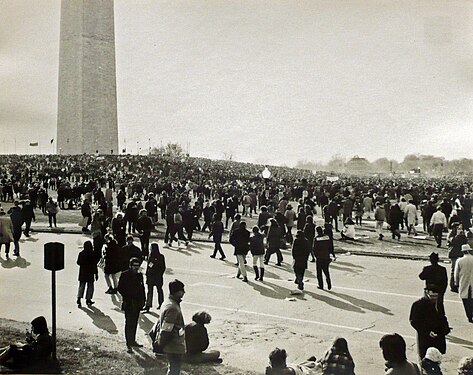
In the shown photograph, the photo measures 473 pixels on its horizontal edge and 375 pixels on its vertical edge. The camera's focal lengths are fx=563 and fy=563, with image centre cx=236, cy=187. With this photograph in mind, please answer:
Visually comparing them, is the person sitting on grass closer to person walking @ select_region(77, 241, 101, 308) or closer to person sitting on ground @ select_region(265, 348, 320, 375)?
person walking @ select_region(77, 241, 101, 308)

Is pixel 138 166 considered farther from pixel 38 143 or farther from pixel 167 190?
pixel 38 143

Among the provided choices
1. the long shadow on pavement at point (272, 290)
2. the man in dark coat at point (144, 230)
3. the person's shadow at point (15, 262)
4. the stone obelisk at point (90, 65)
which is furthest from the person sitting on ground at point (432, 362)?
the stone obelisk at point (90, 65)

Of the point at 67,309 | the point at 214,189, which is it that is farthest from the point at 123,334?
the point at 214,189

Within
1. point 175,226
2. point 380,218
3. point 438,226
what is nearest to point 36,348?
point 175,226

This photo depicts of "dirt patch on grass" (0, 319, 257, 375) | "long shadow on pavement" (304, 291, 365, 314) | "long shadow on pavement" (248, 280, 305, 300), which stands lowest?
"dirt patch on grass" (0, 319, 257, 375)

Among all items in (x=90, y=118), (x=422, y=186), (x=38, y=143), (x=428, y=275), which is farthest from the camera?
(x=90, y=118)

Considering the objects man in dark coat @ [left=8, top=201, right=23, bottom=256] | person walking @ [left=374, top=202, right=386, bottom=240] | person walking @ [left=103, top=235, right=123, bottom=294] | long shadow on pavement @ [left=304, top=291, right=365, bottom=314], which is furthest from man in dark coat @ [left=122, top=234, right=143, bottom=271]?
person walking @ [left=374, top=202, right=386, bottom=240]

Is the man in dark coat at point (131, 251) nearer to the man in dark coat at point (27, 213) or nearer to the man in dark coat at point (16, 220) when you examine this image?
the man in dark coat at point (16, 220)
